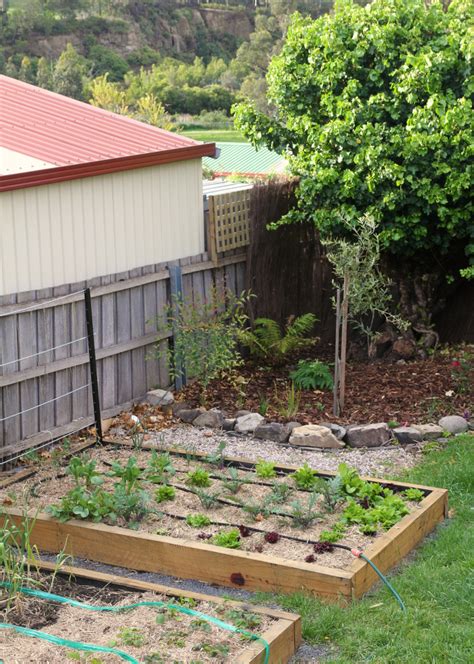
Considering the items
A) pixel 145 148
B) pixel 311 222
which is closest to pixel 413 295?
pixel 311 222

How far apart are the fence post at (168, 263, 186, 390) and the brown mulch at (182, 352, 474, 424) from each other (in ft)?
0.54

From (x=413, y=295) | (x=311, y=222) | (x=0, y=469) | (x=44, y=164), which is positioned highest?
(x=44, y=164)

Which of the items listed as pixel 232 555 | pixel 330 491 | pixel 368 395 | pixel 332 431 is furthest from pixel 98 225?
pixel 232 555

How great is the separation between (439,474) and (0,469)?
137 inches

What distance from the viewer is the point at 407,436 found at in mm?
8086

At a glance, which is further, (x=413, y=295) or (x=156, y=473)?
(x=413, y=295)

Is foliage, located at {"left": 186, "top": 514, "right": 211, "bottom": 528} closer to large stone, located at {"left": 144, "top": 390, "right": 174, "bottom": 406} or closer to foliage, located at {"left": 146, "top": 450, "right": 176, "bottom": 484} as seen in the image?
foliage, located at {"left": 146, "top": 450, "right": 176, "bottom": 484}

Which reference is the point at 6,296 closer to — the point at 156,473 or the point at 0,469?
the point at 0,469

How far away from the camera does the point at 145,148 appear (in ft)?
30.4

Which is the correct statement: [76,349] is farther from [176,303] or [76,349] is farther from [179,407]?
[176,303]

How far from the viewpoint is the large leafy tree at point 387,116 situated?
8.98 m

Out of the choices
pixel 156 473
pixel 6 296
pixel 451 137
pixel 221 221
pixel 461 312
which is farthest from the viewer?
pixel 461 312

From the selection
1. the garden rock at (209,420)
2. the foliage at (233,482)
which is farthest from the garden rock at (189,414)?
the foliage at (233,482)

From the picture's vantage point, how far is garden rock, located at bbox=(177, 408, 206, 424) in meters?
8.77
